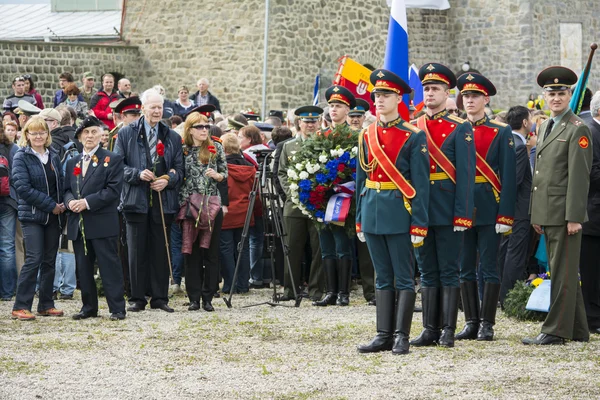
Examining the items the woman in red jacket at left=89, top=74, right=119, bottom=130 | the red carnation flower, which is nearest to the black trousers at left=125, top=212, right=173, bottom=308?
the red carnation flower

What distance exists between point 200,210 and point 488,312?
3402 millimetres

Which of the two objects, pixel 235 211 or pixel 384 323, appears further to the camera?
pixel 235 211

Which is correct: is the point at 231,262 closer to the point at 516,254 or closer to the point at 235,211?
the point at 235,211

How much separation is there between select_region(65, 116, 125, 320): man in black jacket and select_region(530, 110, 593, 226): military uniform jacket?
12.9ft

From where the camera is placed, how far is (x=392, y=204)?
8570 mm

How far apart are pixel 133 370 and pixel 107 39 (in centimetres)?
2453

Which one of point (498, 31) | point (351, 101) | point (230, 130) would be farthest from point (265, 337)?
point (498, 31)

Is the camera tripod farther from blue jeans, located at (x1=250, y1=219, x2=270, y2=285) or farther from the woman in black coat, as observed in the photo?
the woman in black coat

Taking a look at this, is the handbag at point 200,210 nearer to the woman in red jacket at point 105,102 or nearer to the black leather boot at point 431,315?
the black leather boot at point 431,315

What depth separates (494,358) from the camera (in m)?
8.51

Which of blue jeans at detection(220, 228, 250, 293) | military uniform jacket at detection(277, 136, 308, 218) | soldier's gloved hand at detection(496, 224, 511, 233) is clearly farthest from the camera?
blue jeans at detection(220, 228, 250, 293)

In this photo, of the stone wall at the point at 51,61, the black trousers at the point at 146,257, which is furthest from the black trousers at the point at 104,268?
the stone wall at the point at 51,61

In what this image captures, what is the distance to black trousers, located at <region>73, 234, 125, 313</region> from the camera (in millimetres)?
10938

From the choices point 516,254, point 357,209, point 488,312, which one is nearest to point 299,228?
point 516,254
